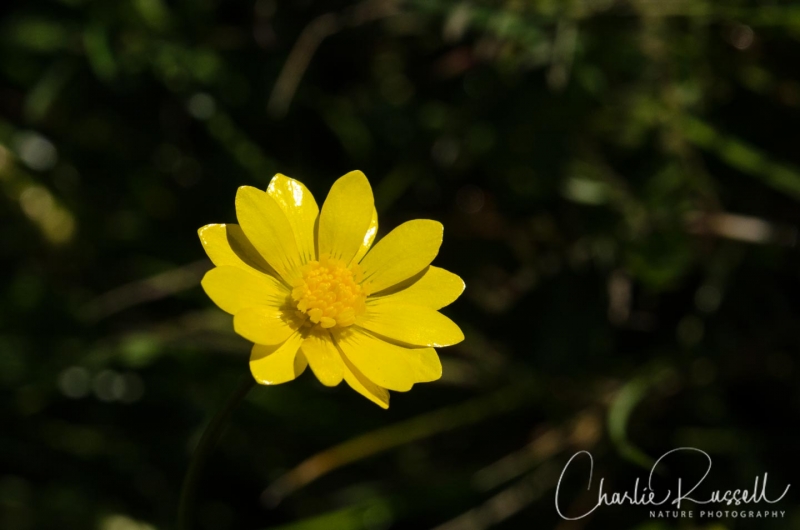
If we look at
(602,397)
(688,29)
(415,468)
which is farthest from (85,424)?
(688,29)

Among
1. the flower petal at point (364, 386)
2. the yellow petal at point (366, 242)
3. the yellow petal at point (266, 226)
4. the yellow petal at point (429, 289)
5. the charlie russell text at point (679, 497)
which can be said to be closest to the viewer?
the flower petal at point (364, 386)

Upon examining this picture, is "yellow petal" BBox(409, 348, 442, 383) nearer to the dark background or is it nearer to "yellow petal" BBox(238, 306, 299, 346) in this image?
"yellow petal" BBox(238, 306, 299, 346)

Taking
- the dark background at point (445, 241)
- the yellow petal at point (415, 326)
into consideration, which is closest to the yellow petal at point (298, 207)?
the yellow petal at point (415, 326)

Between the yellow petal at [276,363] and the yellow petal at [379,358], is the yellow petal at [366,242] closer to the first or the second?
the yellow petal at [379,358]

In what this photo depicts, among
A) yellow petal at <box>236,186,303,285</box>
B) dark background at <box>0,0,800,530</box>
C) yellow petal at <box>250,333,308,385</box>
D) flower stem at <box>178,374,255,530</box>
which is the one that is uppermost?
dark background at <box>0,0,800,530</box>

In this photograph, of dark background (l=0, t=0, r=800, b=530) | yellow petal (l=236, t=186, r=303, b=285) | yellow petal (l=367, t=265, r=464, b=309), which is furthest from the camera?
dark background (l=0, t=0, r=800, b=530)

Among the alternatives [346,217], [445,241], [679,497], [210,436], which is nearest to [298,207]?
[346,217]

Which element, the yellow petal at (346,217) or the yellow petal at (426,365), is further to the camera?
the yellow petal at (346,217)

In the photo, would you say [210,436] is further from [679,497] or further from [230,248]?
[679,497]

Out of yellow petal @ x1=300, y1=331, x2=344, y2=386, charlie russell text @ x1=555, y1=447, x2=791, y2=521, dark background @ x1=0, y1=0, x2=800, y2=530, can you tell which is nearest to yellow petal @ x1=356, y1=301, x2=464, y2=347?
yellow petal @ x1=300, y1=331, x2=344, y2=386
